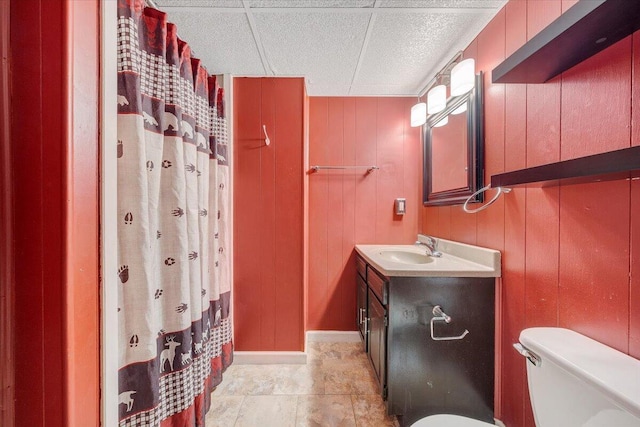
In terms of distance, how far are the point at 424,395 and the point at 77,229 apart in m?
1.46

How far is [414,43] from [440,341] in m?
1.60

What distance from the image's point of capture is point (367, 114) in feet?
6.64

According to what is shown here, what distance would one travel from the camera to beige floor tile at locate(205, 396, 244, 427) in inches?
48.6

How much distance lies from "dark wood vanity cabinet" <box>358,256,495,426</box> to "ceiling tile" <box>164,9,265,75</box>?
1.52 metres

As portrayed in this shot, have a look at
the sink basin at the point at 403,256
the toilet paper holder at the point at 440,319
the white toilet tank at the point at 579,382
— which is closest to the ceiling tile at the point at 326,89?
the sink basin at the point at 403,256

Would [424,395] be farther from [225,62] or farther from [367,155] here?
[225,62]

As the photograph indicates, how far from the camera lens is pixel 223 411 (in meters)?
1.30

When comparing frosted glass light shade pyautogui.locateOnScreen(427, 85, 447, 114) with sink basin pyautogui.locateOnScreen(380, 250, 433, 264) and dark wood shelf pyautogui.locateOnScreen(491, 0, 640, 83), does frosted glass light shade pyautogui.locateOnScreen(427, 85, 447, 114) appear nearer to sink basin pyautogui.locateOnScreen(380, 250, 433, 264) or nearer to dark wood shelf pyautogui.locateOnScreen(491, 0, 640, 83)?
dark wood shelf pyautogui.locateOnScreen(491, 0, 640, 83)

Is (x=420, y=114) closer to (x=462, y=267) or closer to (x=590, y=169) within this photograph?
(x=462, y=267)

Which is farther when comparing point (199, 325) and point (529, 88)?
point (199, 325)

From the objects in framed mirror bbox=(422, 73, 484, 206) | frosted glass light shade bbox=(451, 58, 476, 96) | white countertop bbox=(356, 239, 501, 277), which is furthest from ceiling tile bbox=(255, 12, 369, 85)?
white countertop bbox=(356, 239, 501, 277)

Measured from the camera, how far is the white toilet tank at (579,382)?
528mm

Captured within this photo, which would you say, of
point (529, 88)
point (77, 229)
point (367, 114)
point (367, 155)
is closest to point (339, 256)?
point (367, 155)

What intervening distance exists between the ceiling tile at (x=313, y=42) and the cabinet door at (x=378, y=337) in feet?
4.80
